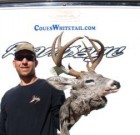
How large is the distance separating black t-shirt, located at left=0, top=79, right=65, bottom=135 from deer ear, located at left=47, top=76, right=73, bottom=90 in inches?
2.5

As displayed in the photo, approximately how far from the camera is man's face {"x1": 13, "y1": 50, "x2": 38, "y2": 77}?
642 cm

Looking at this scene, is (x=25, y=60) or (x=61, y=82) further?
(x=25, y=60)

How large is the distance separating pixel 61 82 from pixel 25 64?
404mm

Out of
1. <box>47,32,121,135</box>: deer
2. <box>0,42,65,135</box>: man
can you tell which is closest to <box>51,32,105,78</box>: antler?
<box>47,32,121,135</box>: deer

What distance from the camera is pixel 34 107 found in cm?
642

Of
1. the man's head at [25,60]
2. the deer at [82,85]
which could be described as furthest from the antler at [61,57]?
the man's head at [25,60]

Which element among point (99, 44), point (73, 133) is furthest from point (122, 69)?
point (73, 133)

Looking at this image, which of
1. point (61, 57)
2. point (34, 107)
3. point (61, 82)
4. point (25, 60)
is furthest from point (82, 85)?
point (25, 60)

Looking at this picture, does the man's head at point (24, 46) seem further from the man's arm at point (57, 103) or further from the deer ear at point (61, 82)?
the man's arm at point (57, 103)

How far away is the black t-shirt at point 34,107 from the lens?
6.43 m

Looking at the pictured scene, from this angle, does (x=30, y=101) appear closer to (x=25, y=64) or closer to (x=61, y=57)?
(x=25, y=64)

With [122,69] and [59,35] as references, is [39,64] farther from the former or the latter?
[122,69]

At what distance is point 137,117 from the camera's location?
6.34m

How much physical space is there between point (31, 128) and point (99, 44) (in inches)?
39.1
